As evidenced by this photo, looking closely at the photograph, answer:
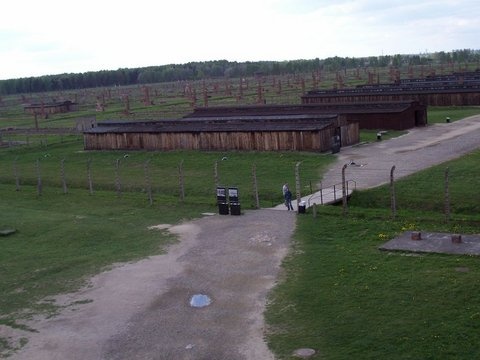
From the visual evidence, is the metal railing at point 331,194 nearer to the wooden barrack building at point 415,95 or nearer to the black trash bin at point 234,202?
the black trash bin at point 234,202

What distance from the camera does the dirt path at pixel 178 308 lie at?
16.4m

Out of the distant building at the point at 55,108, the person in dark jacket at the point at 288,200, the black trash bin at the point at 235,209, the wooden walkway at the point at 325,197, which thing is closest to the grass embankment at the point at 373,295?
the person in dark jacket at the point at 288,200

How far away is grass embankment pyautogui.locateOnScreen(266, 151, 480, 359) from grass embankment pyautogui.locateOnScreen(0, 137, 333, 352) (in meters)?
6.84

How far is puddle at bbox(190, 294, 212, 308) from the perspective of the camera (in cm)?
1916

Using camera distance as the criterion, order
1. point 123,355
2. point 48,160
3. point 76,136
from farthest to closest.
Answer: point 76,136
point 48,160
point 123,355

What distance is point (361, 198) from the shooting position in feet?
106

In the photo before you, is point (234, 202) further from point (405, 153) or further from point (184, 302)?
point (405, 153)

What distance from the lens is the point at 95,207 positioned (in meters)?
36.0

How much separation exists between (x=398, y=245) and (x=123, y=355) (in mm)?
10948

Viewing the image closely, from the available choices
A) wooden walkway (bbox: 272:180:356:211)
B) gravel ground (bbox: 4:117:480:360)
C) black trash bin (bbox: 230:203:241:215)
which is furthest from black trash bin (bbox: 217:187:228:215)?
wooden walkway (bbox: 272:180:356:211)

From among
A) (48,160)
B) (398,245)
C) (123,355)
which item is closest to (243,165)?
(48,160)

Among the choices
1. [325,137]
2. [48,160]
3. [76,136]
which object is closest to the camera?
[325,137]

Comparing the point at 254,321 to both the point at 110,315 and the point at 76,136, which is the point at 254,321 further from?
the point at 76,136

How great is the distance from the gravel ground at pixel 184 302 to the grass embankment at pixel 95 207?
1.08m
